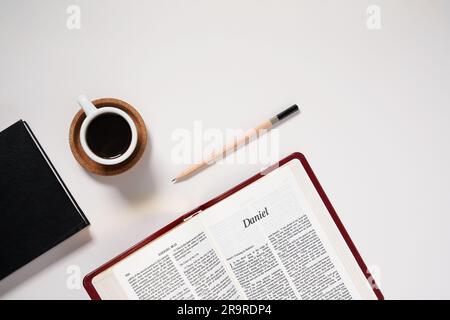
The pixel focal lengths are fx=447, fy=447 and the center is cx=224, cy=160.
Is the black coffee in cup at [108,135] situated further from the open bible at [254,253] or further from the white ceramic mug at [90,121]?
the open bible at [254,253]

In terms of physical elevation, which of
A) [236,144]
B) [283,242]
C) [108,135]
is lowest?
[283,242]

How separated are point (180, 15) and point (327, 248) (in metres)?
0.46

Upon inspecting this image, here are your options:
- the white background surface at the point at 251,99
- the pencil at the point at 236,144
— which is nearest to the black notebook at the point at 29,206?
the white background surface at the point at 251,99

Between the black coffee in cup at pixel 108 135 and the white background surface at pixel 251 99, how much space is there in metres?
0.08

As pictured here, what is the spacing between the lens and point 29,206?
70 centimetres

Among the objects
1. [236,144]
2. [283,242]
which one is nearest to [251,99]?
[236,144]

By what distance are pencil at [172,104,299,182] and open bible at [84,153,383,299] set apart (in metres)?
0.06

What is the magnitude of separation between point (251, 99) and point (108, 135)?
9.6 inches

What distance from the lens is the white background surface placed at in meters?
0.73

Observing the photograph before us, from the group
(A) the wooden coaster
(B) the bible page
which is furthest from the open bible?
(A) the wooden coaster

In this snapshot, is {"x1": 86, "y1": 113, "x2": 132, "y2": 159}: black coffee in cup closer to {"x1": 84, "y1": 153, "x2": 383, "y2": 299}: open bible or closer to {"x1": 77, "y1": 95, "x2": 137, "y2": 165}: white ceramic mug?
{"x1": 77, "y1": 95, "x2": 137, "y2": 165}: white ceramic mug

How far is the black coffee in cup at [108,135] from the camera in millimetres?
648

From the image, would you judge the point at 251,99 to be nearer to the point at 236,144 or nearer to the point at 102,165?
the point at 236,144

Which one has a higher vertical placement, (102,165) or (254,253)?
(102,165)
